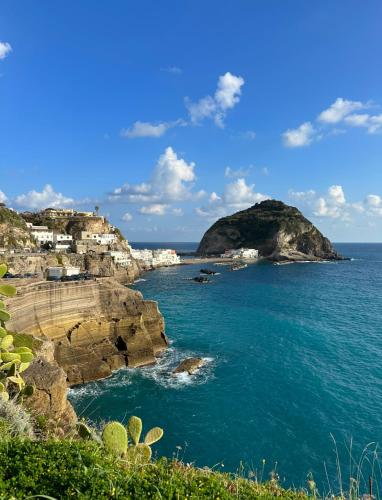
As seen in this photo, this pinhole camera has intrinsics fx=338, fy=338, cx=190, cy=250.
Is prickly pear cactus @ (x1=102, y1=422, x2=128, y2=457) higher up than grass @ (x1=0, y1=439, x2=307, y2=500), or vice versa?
grass @ (x1=0, y1=439, x2=307, y2=500)

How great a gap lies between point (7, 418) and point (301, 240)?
18666cm

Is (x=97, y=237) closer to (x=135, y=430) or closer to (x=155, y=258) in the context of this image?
(x=155, y=258)

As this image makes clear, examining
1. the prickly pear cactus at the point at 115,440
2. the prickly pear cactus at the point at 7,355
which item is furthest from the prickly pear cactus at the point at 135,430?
the prickly pear cactus at the point at 7,355

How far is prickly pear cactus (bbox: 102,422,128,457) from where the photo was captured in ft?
31.0

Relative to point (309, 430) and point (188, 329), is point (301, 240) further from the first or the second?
point (309, 430)

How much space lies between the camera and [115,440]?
946 centimetres

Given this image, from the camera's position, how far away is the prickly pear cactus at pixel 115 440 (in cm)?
945

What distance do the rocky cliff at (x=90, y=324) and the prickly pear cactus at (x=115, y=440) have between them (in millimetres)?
21958

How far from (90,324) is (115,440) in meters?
26.6

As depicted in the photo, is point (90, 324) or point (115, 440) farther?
point (90, 324)

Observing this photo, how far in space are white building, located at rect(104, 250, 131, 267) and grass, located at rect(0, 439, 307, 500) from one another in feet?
295

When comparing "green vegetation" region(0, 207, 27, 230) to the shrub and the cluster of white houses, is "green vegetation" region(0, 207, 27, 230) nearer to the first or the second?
the cluster of white houses

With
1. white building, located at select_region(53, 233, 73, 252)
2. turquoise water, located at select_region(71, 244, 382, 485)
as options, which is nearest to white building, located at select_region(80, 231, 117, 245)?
white building, located at select_region(53, 233, 73, 252)

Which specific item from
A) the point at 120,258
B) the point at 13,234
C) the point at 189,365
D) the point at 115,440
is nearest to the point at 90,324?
the point at 189,365
